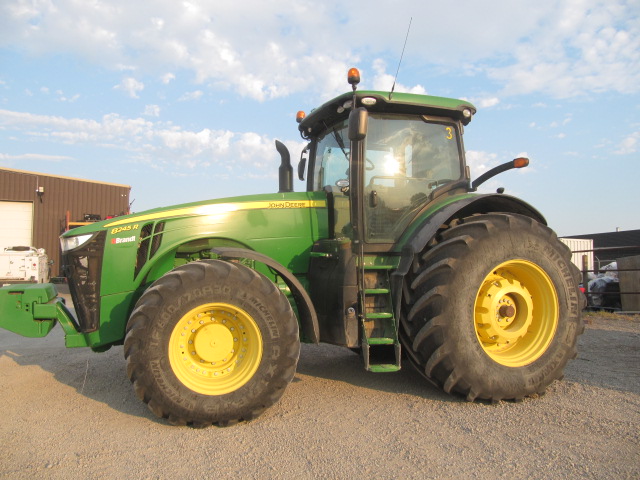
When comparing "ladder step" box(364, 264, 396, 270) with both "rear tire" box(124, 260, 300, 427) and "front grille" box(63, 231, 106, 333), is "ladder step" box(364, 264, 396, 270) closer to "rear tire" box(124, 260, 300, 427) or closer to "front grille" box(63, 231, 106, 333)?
"rear tire" box(124, 260, 300, 427)

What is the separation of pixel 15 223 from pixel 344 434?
1882cm

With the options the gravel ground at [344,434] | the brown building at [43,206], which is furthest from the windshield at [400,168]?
the brown building at [43,206]

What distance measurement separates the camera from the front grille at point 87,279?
378 centimetres

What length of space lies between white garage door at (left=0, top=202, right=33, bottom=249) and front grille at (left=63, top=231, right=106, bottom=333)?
1644 cm

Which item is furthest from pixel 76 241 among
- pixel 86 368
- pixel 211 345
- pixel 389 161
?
pixel 389 161

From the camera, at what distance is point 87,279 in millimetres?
3814

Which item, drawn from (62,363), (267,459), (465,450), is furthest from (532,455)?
(62,363)

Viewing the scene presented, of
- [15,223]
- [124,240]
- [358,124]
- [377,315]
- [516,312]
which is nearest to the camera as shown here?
[358,124]

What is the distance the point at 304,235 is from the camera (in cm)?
428

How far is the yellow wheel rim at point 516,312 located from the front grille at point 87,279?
10.0 feet

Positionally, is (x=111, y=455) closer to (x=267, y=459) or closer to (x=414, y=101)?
(x=267, y=459)

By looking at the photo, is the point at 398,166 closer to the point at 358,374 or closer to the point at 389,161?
the point at 389,161

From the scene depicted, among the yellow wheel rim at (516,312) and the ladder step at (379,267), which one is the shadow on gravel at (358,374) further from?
the ladder step at (379,267)

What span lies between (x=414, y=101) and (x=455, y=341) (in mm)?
2081
